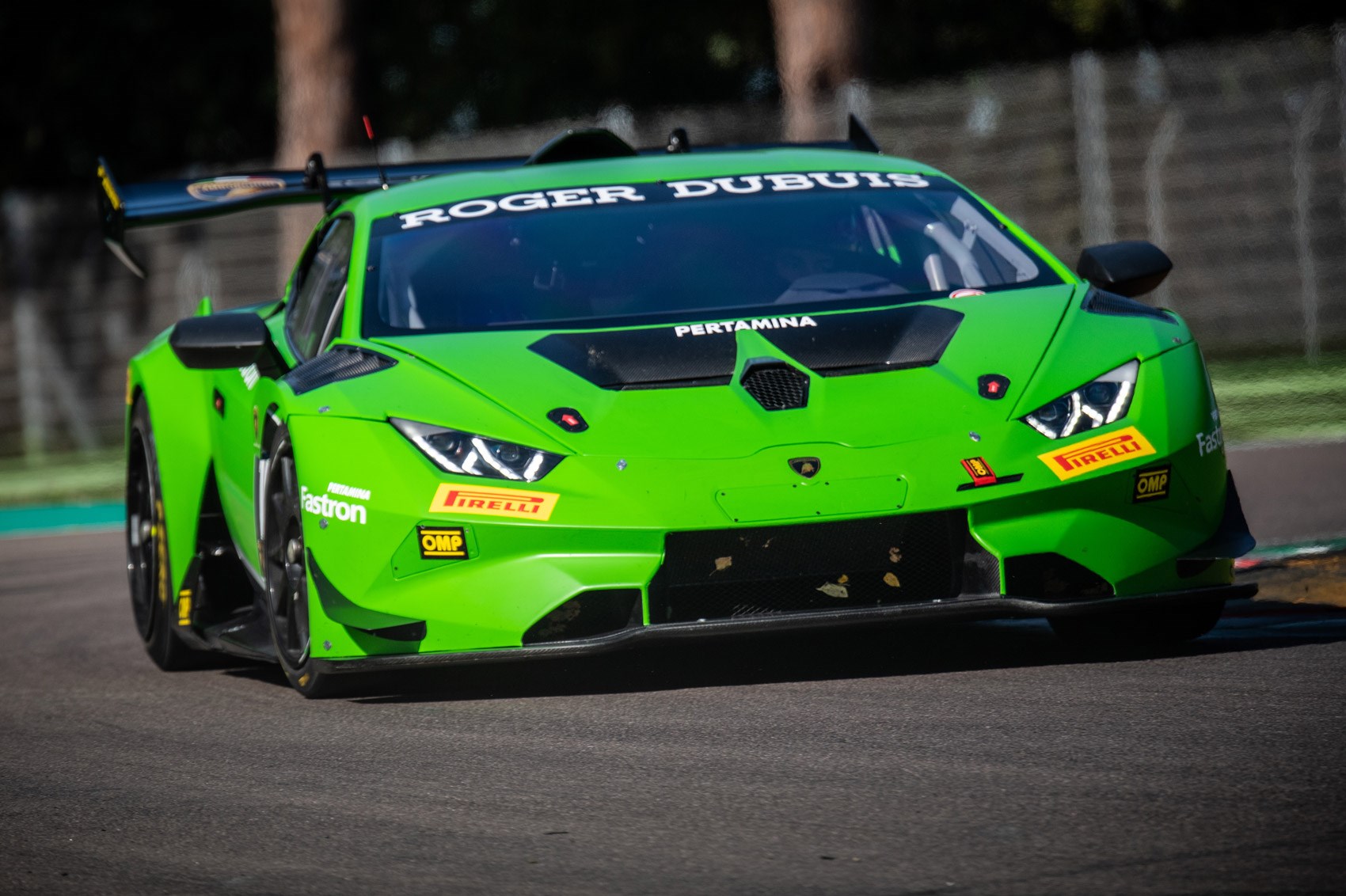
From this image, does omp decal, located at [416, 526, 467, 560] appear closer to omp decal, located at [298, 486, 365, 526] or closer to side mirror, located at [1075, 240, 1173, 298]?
omp decal, located at [298, 486, 365, 526]

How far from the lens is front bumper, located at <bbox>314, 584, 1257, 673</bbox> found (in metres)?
5.39

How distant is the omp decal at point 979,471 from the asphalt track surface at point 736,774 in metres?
0.50

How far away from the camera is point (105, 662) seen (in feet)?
25.3

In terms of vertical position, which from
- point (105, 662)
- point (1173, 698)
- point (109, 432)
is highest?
point (1173, 698)

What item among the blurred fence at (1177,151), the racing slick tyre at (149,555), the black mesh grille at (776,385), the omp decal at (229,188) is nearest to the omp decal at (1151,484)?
the black mesh grille at (776,385)

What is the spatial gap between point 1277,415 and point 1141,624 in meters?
9.56

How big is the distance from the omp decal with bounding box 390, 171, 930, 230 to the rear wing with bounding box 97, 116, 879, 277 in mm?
756

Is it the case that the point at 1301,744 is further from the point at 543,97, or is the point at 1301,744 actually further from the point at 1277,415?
the point at 543,97

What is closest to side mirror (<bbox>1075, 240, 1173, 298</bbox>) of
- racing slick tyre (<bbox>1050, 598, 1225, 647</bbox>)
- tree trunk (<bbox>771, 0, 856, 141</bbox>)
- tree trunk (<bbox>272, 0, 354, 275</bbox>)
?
racing slick tyre (<bbox>1050, 598, 1225, 647</bbox>)

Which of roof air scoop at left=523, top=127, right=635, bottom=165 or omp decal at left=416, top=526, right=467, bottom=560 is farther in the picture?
roof air scoop at left=523, top=127, right=635, bottom=165

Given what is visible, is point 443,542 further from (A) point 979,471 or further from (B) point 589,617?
(A) point 979,471

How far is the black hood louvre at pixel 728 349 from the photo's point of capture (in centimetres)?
564

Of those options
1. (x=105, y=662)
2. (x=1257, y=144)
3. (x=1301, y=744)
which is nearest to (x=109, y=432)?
(x=1257, y=144)

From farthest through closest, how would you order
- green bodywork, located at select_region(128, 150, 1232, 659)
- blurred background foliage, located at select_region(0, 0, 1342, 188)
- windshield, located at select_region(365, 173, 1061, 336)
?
1. blurred background foliage, located at select_region(0, 0, 1342, 188)
2. windshield, located at select_region(365, 173, 1061, 336)
3. green bodywork, located at select_region(128, 150, 1232, 659)
